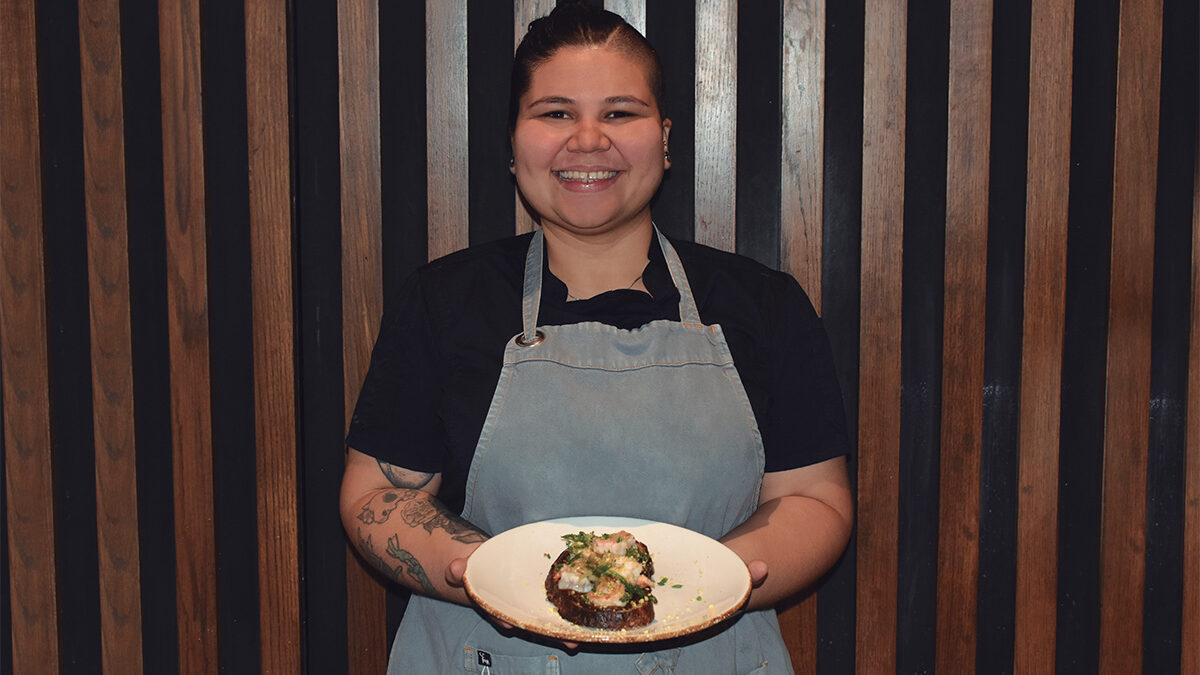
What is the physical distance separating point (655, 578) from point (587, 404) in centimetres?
34

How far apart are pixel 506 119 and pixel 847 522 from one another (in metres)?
1.11

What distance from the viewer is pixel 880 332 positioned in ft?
6.53

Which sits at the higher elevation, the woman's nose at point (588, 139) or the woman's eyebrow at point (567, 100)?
the woman's eyebrow at point (567, 100)

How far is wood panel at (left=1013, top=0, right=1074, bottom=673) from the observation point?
6.39 feet

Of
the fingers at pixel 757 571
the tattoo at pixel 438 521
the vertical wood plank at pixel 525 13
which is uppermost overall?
the vertical wood plank at pixel 525 13

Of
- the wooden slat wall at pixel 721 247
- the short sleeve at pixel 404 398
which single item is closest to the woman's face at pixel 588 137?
the short sleeve at pixel 404 398

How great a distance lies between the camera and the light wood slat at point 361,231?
6.40ft

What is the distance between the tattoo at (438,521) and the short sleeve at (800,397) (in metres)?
0.55

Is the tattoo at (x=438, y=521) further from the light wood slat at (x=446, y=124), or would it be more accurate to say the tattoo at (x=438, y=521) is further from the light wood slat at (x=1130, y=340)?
the light wood slat at (x=1130, y=340)

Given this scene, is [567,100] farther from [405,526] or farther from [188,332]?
[188,332]

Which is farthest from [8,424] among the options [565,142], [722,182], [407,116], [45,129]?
[722,182]

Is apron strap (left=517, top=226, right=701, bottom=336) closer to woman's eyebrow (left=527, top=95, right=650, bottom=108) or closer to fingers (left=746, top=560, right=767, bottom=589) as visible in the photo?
woman's eyebrow (left=527, top=95, right=650, bottom=108)

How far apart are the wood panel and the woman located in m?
0.64

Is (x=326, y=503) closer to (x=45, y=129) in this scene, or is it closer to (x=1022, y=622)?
(x=45, y=129)
